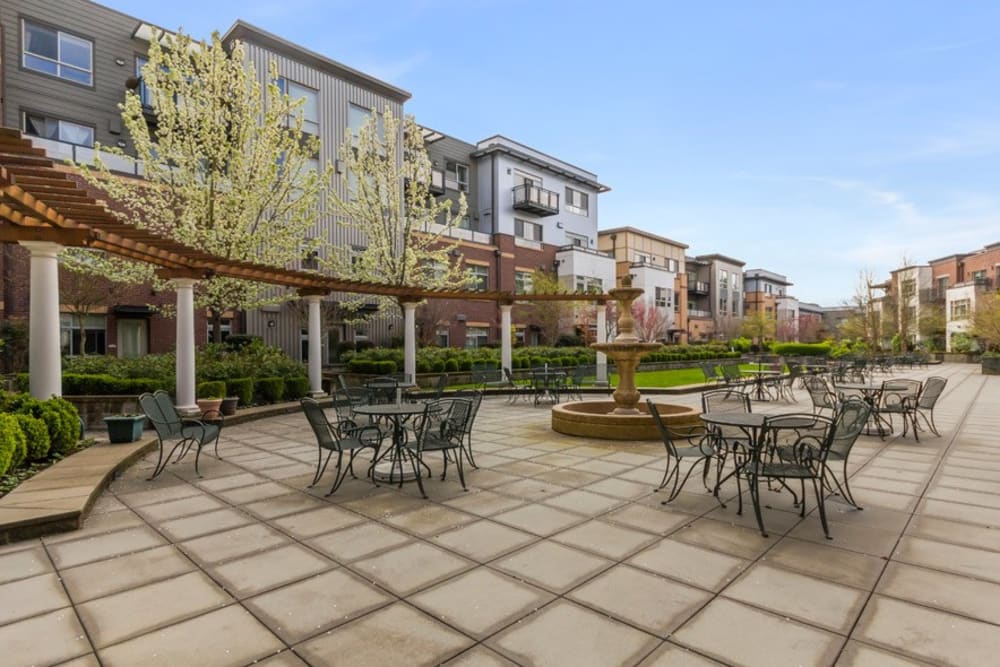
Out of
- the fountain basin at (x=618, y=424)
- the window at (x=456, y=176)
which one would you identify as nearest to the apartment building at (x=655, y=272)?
the window at (x=456, y=176)

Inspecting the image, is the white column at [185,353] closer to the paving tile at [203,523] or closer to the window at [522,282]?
the paving tile at [203,523]

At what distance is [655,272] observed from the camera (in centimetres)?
4325

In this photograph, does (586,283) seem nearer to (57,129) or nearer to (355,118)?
(355,118)

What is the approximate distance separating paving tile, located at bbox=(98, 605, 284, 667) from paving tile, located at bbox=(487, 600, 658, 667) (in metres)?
1.25

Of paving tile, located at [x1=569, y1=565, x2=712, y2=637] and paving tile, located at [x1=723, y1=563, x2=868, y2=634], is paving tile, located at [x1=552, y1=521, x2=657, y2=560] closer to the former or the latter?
paving tile, located at [x1=569, y1=565, x2=712, y2=637]

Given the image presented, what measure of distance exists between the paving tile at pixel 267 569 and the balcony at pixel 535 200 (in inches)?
1206

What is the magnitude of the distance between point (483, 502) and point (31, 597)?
341 cm

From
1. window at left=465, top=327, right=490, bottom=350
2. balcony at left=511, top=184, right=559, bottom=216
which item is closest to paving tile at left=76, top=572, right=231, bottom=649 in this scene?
window at left=465, top=327, right=490, bottom=350

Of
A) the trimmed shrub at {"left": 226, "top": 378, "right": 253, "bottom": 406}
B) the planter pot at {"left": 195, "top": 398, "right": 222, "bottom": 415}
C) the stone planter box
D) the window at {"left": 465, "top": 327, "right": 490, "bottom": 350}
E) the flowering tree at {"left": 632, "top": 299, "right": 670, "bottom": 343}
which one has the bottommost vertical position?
the stone planter box

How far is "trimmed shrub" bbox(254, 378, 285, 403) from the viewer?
473 inches

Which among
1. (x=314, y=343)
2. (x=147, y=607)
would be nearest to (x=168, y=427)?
(x=147, y=607)

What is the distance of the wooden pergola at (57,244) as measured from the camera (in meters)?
5.01

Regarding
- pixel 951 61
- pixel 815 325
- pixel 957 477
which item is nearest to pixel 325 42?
pixel 951 61

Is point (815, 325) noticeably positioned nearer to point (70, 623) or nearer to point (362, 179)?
point (362, 179)
